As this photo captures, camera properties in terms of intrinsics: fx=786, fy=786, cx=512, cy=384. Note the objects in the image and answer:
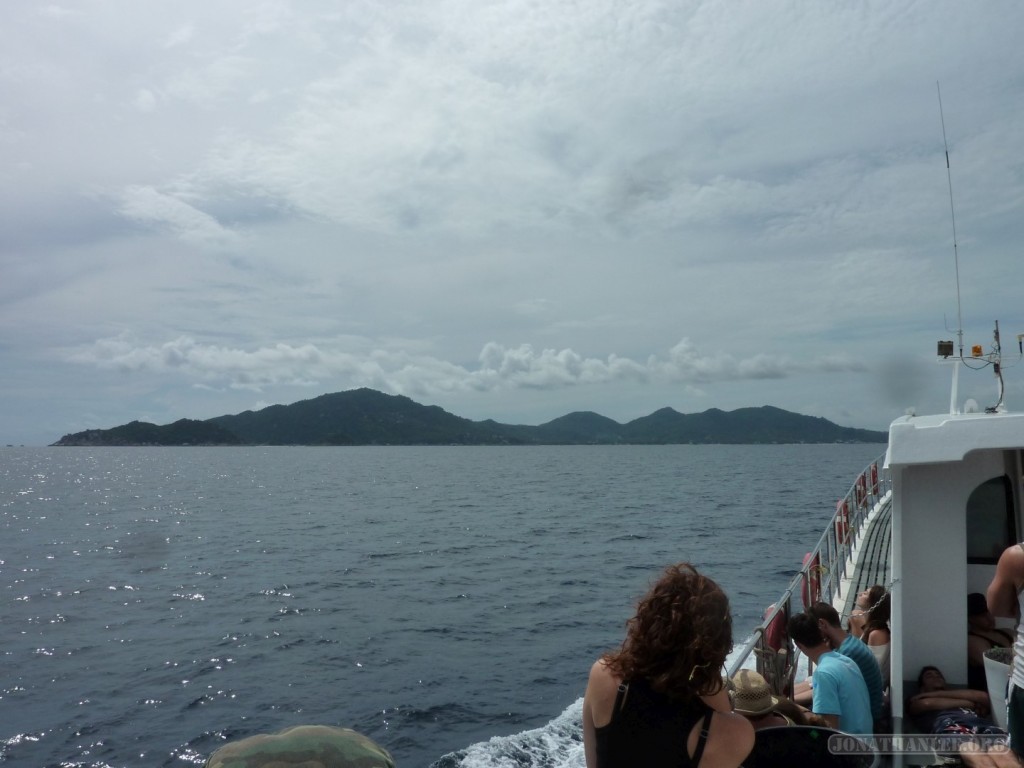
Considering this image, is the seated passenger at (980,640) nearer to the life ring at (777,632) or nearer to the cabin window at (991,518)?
the cabin window at (991,518)

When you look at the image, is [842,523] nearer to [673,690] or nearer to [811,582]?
[811,582]

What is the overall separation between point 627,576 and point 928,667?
17.8m

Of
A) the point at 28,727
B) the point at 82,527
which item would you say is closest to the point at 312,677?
the point at 28,727

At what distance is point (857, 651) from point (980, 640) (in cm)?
115

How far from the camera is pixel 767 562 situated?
24.7 m

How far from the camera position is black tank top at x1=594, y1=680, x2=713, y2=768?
8.89ft

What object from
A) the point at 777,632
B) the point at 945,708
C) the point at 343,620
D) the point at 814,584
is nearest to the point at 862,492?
the point at 814,584

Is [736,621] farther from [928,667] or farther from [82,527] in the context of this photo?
[82,527]

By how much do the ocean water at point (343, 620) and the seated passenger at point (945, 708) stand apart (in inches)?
230

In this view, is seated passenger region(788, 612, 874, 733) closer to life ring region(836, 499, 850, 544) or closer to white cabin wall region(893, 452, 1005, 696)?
white cabin wall region(893, 452, 1005, 696)

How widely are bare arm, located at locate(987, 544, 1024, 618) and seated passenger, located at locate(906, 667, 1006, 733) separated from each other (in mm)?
1386

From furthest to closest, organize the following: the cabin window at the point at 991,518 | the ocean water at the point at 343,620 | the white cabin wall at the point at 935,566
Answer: the ocean water at the point at 343,620 → the cabin window at the point at 991,518 → the white cabin wall at the point at 935,566

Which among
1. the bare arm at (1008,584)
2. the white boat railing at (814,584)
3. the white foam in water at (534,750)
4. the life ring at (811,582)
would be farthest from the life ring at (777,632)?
the white foam in water at (534,750)

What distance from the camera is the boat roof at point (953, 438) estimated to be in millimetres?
4871
